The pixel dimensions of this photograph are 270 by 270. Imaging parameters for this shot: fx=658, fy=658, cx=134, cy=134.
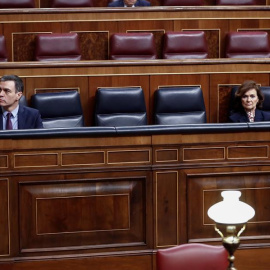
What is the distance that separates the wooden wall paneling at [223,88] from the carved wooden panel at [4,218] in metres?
0.70

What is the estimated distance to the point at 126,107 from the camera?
60.7 inches

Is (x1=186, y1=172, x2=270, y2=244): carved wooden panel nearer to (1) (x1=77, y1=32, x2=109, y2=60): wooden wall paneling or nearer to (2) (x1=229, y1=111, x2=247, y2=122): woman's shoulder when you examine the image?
(2) (x1=229, y1=111, x2=247, y2=122): woman's shoulder

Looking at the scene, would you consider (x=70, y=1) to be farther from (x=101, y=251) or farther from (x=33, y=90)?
(x=101, y=251)

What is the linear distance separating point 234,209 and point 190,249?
0.24m

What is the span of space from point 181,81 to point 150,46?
297mm

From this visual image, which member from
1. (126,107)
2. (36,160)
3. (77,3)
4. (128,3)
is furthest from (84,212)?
(77,3)

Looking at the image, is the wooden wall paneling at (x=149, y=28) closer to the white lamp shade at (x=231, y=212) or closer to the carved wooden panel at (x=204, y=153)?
the carved wooden panel at (x=204, y=153)

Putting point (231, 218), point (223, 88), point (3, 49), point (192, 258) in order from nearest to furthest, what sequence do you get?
point (231, 218)
point (192, 258)
point (223, 88)
point (3, 49)

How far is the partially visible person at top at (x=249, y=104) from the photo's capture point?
1.51 meters

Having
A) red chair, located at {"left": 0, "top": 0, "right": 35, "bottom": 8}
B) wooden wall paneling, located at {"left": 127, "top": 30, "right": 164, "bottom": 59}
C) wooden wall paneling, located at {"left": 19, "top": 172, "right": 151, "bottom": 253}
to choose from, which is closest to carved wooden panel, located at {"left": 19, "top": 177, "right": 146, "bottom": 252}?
wooden wall paneling, located at {"left": 19, "top": 172, "right": 151, "bottom": 253}

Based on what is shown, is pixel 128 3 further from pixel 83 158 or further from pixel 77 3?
pixel 83 158

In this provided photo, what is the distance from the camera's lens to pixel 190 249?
802mm

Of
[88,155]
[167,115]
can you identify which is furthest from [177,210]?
[167,115]

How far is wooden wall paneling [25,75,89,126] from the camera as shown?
1.54 metres
